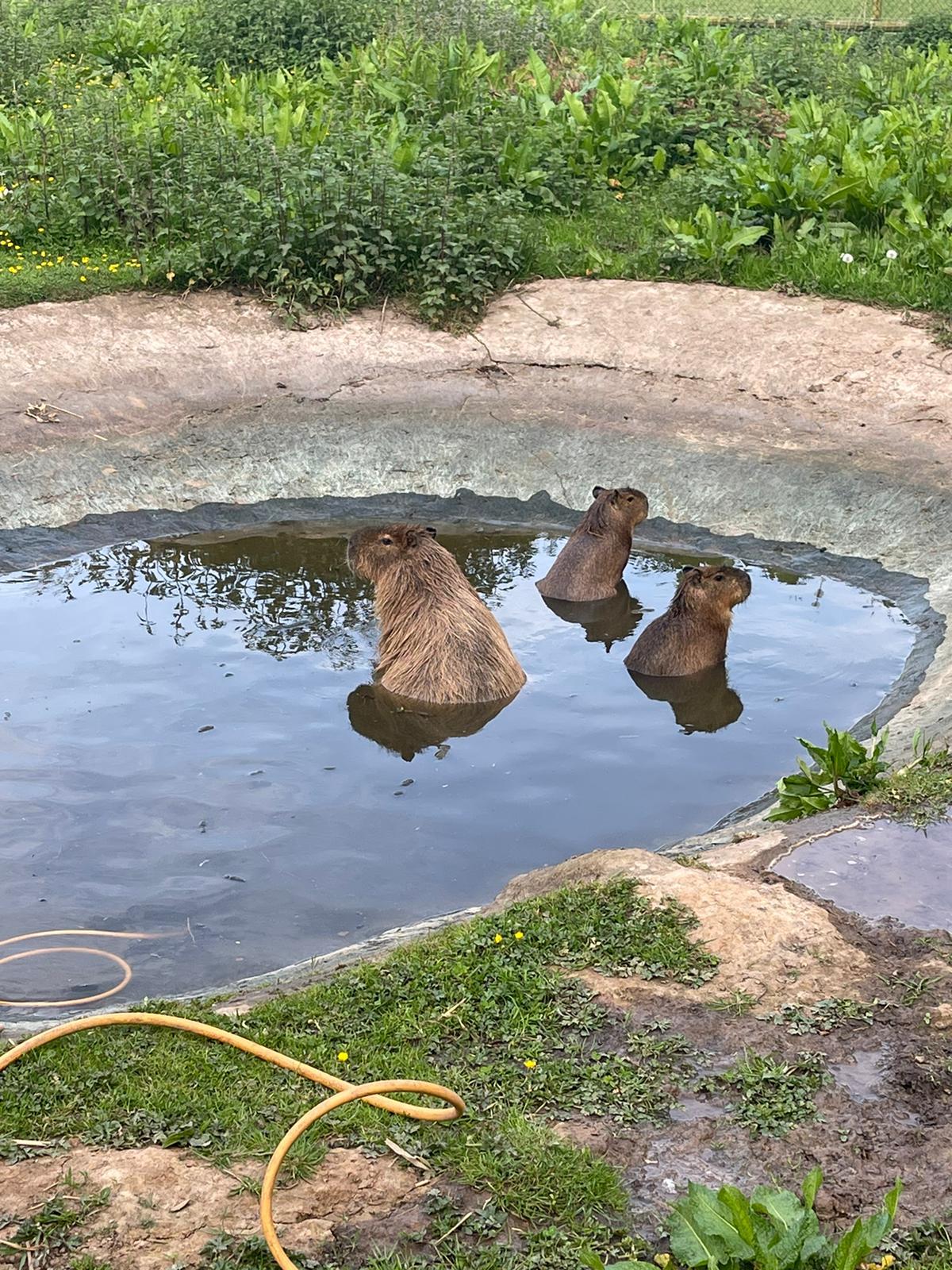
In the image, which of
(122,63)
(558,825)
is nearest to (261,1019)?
(558,825)

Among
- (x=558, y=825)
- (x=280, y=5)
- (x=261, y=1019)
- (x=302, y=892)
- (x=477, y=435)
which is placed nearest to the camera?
(x=261, y=1019)

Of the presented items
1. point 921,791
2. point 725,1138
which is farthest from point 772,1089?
point 921,791

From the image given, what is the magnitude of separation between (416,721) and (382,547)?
1038mm

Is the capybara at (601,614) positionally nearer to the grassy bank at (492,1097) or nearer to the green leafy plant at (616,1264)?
the grassy bank at (492,1097)

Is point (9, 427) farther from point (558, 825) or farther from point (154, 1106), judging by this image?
point (154, 1106)

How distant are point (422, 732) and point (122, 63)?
1241 centimetres

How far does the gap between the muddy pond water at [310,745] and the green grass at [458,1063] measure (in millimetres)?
947

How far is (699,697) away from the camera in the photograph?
25.3 ft

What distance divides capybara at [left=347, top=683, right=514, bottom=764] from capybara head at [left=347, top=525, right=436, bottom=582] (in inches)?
29.9

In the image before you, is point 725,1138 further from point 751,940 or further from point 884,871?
point 884,871

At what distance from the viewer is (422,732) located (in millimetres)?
7285

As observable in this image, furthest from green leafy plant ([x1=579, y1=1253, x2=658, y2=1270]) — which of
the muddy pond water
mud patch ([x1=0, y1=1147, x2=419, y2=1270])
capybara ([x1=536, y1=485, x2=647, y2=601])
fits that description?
capybara ([x1=536, y1=485, x2=647, y2=601])

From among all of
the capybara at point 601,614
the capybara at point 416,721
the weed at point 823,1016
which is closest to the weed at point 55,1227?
the weed at point 823,1016

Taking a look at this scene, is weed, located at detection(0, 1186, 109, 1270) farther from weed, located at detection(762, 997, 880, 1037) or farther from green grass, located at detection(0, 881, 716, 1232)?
weed, located at detection(762, 997, 880, 1037)
